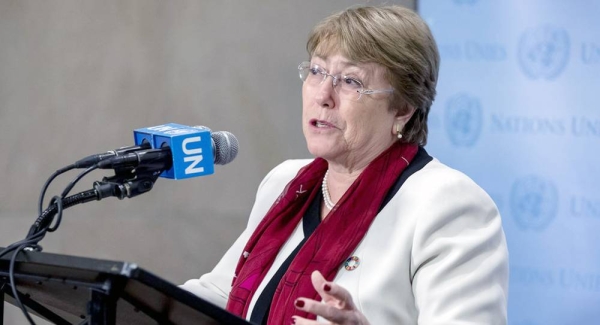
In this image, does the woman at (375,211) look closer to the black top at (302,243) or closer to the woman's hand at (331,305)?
the black top at (302,243)

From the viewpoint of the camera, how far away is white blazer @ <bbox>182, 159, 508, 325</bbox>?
1.76m

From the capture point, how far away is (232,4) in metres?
3.90

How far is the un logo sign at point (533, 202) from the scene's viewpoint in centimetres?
346

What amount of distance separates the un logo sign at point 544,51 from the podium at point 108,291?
2477mm

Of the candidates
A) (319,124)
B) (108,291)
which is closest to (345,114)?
(319,124)

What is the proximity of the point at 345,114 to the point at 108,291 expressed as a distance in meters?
0.99

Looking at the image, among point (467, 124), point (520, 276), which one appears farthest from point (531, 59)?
point (520, 276)

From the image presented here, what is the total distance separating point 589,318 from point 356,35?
6.53 ft

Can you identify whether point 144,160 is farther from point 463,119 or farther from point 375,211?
point 463,119

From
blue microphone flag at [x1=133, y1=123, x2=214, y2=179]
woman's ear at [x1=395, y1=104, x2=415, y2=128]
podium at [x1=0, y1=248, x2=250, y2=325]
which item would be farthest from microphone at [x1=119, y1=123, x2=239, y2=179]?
woman's ear at [x1=395, y1=104, x2=415, y2=128]

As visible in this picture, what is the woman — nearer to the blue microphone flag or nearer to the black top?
the black top

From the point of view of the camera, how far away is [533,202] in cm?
349

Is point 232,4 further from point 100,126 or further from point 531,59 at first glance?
point 531,59

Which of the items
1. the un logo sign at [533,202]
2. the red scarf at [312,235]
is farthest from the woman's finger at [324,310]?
the un logo sign at [533,202]
